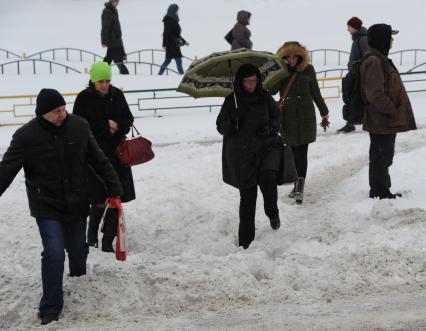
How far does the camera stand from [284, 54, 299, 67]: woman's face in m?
8.06

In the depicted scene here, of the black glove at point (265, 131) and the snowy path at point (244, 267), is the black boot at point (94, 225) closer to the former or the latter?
the snowy path at point (244, 267)

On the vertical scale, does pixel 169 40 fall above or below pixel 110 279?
above

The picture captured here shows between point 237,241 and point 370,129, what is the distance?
1.70 m

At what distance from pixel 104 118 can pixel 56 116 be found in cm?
146

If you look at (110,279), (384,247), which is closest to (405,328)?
(384,247)

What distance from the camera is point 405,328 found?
17.0ft

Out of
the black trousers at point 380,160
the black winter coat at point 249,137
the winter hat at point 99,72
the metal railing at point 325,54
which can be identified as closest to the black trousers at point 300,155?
the black trousers at point 380,160

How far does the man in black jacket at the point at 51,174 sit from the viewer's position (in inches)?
218

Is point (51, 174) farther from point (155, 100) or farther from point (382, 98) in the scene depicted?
point (155, 100)

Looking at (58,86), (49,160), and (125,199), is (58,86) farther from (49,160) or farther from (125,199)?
(49,160)

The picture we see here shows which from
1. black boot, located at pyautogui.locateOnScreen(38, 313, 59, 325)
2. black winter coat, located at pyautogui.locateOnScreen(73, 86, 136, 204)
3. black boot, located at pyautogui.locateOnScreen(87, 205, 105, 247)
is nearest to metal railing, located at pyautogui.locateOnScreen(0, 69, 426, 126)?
black boot, located at pyautogui.locateOnScreen(87, 205, 105, 247)

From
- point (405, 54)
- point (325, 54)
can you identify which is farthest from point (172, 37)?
point (405, 54)

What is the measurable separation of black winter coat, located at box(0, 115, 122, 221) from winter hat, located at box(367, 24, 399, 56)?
123 inches

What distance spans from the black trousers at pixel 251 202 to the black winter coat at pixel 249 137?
2.9 inches
